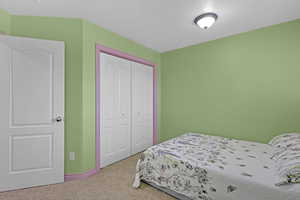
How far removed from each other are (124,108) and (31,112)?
1.43 m

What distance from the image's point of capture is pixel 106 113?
2.37 m

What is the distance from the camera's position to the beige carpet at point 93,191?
156 centimetres

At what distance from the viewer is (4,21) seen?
70.2 inches

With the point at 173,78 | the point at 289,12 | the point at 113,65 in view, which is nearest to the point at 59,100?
the point at 113,65

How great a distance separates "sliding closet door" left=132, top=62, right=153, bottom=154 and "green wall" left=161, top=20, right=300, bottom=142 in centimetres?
52

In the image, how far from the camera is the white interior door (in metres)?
1.66

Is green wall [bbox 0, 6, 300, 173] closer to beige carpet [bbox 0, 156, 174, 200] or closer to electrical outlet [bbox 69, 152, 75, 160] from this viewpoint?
electrical outlet [bbox 69, 152, 75, 160]

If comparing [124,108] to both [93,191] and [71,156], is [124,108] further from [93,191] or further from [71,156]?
[93,191]

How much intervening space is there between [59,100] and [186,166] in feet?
6.27

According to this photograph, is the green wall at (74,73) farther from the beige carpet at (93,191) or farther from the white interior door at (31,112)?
the beige carpet at (93,191)

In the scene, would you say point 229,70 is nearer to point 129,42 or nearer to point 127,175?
point 129,42

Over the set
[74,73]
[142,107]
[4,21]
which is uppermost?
[4,21]

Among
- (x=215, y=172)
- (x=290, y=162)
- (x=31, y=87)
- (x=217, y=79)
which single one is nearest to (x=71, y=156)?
(x=31, y=87)

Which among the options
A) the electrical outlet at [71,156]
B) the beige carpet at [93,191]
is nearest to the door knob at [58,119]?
the electrical outlet at [71,156]
